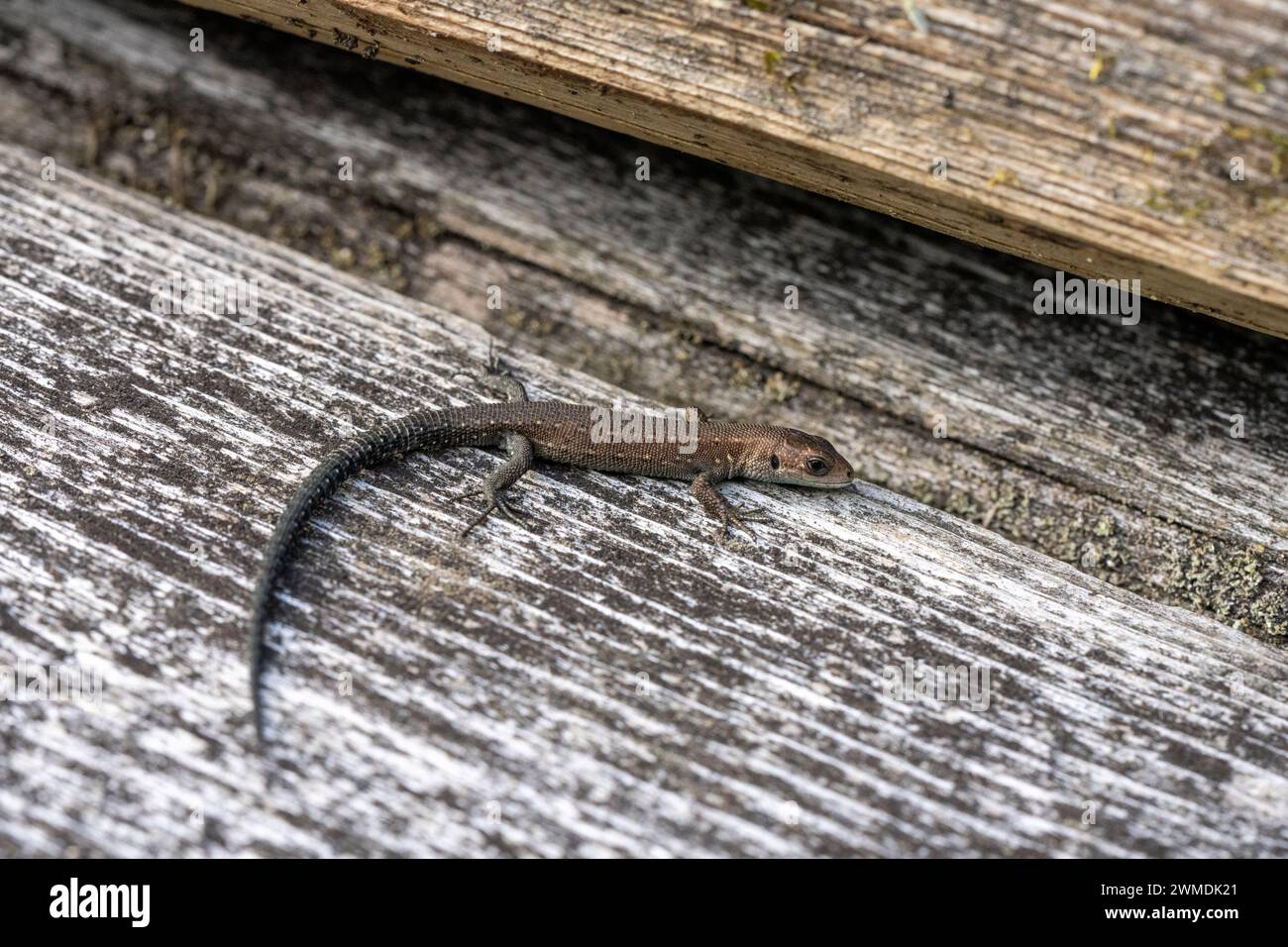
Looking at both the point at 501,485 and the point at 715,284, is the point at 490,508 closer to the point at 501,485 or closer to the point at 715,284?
the point at 501,485

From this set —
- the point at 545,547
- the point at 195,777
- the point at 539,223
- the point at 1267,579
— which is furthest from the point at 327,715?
the point at 1267,579

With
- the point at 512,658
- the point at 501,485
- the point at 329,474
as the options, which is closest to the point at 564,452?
the point at 501,485

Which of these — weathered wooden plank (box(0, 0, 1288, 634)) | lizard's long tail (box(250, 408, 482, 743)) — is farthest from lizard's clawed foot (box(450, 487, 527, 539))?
weathered wooden plank (box(0, 0, 1288, 634))

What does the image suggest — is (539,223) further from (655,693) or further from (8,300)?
(655,693)

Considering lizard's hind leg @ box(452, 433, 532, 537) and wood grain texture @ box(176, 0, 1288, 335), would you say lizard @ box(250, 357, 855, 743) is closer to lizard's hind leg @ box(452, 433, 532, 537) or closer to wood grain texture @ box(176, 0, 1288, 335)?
lizard's hind leg @ box(452, 433, 532, 537)

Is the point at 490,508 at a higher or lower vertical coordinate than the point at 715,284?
lower

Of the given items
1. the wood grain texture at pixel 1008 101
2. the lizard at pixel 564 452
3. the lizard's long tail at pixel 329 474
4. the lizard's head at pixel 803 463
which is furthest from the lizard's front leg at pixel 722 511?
the wood grain texture at pixel 1008 101

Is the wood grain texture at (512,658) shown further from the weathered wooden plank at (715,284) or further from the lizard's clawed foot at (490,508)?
the weathered wooden plank at (715,284)
